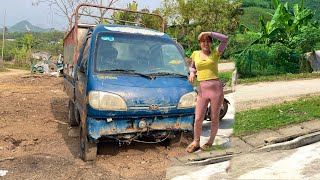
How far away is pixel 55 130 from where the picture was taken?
7.04 m

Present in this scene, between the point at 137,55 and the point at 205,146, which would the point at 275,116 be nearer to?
the point at 205,146

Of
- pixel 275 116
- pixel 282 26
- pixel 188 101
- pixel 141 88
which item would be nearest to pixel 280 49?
pixel 282 26

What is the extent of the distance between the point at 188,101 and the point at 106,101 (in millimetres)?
1219

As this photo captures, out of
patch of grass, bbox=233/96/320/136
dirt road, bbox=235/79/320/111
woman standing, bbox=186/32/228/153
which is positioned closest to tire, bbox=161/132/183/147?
woman standing, bbox=186/32/228/153

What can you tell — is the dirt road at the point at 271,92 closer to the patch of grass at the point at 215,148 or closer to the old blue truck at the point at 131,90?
the patch of grass at the point at 215,148

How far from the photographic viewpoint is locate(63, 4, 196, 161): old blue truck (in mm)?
4746

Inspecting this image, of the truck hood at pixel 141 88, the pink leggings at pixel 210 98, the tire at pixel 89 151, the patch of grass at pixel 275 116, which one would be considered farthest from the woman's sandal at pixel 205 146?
the tire at pixel 89 151

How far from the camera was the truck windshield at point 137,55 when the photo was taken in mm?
5344

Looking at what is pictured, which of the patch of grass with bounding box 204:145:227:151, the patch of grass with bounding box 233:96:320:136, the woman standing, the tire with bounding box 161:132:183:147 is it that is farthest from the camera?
the patch of grass with bounding box 233:96:320:136

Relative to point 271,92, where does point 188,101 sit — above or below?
above

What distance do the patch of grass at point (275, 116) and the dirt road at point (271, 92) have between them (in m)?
0.92

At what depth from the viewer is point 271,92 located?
9.89 m

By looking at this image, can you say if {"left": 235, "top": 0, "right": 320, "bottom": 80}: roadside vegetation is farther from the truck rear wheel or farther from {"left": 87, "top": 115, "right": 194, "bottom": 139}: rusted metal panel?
the truck rear wheel

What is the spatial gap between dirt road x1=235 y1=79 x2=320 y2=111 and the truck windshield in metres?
2.64
